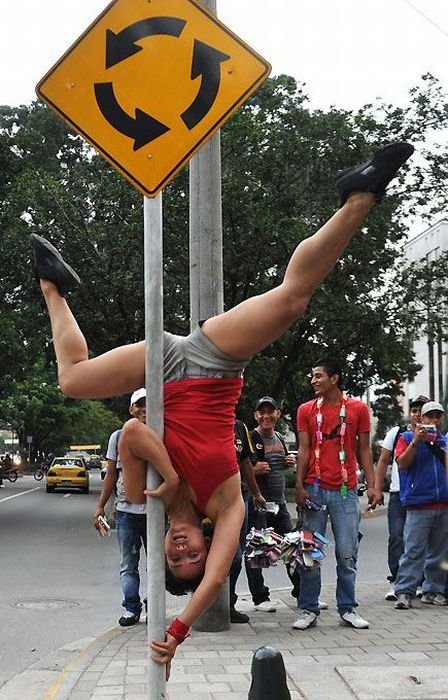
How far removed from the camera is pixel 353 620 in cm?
700

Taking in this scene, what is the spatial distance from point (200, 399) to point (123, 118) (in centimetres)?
95

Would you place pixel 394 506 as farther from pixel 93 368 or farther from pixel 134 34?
pixel 134 34

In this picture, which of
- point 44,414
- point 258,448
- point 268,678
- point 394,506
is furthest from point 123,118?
point 44,414

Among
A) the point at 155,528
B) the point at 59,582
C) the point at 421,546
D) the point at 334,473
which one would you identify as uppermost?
the point at 155,528

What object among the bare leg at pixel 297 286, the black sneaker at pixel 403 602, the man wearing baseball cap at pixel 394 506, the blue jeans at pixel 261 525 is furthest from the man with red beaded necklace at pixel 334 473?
the bare leg at pixel 297 286

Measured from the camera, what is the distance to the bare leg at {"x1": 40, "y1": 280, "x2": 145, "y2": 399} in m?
2.82

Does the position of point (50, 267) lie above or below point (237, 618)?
above

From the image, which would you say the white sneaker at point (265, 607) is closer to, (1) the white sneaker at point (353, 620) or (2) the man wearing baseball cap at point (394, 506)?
(1) the white sneaker at point (353, 620)

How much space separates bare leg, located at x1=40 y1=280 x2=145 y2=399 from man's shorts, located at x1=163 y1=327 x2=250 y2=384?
9cm

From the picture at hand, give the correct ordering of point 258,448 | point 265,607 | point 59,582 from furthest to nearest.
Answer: point 59,582, point 258,448, point 265,607

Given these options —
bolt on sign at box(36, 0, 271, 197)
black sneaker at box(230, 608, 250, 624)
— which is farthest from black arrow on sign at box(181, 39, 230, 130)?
black sneaker at box(230, 608, 250, 624)

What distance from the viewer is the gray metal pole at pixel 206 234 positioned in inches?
288

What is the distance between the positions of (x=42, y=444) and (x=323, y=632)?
8027 centimetres

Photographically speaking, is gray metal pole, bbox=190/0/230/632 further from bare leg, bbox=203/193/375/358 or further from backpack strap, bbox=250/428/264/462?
bare leg, bbox=203/193/375/358
